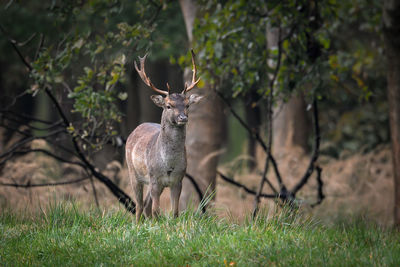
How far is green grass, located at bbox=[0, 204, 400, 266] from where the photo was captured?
491 centimetres

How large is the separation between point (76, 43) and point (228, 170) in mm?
5110

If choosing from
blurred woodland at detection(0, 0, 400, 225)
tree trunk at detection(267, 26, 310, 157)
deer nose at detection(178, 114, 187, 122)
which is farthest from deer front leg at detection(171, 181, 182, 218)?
tree trunk at detection(267, 26, 310, 157)

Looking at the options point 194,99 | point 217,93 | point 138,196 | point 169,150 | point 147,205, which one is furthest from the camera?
point 217,93

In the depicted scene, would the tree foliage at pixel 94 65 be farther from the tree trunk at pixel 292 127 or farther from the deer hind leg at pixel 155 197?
the tree trunk at pixel 292 127

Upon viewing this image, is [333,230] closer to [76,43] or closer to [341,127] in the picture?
[76,43]

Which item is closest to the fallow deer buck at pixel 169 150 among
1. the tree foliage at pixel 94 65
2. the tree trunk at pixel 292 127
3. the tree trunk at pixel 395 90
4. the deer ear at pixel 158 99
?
the deer ear at pixel 158 99

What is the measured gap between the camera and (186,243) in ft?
17.1

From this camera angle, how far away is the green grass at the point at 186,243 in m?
4.91

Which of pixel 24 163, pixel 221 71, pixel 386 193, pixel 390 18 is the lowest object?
pixel 386 193

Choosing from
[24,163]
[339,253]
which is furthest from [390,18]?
[24,163]

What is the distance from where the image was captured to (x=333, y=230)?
6055mm

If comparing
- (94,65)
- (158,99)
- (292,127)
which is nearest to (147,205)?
(158,99)

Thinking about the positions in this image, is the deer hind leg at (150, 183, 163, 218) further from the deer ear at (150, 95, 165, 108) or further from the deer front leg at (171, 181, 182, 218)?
the deer ear at (150, 95, 165, 108)

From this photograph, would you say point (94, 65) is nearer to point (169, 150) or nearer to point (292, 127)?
point (169, 150)
